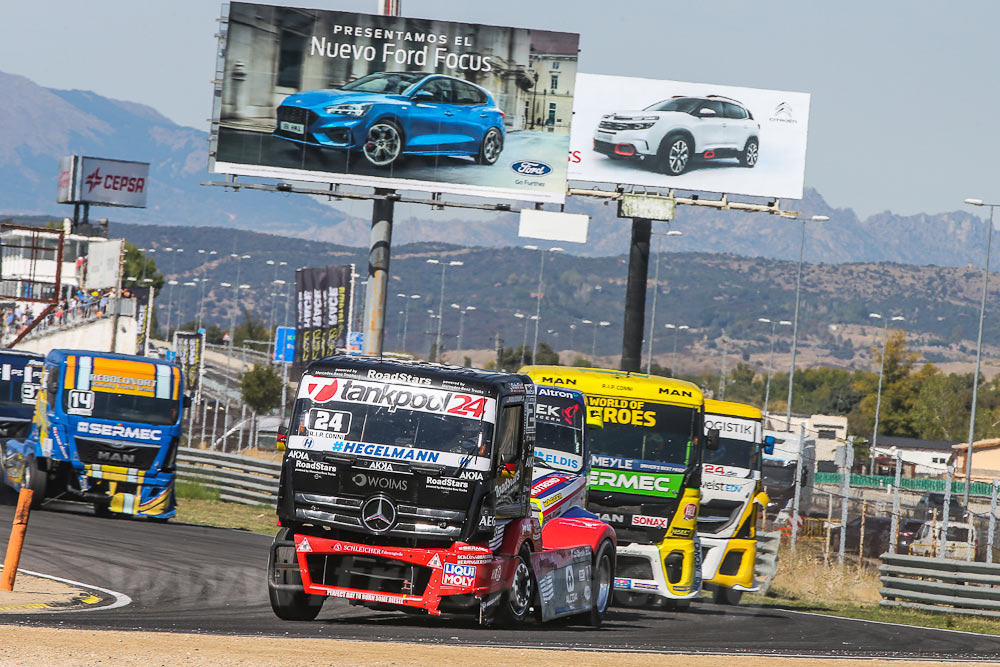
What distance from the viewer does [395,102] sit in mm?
37219

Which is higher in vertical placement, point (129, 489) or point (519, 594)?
point (519, 594)

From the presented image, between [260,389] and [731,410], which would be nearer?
[731,410]

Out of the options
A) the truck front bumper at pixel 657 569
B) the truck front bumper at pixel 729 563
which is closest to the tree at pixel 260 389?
the truck front bumper at pixel 729 563

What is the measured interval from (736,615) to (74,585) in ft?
29.2

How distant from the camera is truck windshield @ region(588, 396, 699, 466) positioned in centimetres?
1919

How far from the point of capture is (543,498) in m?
15.5

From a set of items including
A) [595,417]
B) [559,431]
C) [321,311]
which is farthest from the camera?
[321,311]

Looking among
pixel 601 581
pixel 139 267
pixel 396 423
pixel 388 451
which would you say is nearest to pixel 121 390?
pixel 601 581

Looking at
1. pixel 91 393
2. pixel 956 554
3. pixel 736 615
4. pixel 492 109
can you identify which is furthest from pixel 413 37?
pixel 736 615

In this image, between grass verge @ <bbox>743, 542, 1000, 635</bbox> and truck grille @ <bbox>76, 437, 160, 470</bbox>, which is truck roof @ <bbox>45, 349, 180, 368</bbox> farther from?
grass verge @ <bbox>743, 542, 1000, 635</bbox>

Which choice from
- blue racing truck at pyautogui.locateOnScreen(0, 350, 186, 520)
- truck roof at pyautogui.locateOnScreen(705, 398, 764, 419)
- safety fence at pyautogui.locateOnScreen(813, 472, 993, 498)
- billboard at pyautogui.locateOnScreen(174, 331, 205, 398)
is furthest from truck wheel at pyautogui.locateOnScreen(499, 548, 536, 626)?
safety fence at pyautogui.locateOnScreen(813, 472, 993, 498)

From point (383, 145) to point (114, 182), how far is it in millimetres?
61779

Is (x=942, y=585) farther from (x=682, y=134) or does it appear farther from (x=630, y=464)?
(x=682, y=134)

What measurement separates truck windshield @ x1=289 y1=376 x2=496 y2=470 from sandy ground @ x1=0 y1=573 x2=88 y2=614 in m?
3.06
